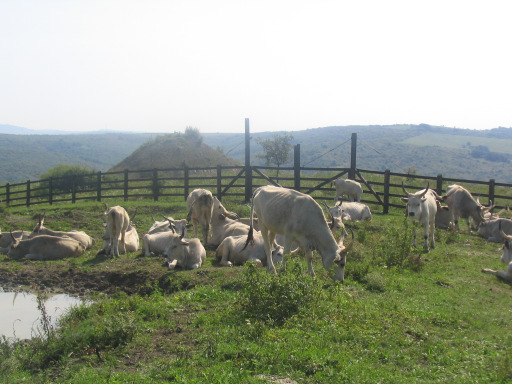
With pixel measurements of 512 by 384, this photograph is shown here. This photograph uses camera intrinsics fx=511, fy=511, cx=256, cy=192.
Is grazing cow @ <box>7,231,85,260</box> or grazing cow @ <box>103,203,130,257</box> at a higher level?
grazing cow @ <box>103,203,130,257</box>

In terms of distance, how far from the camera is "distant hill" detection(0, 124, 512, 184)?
156 ft

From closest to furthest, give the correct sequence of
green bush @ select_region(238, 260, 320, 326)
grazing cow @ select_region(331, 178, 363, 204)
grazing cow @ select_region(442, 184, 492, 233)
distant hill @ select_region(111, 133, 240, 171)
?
green bush @ select_region(238, 260, 320, 326), grazing cow @ select_region(442, 184, 492, 233), grazing cow @ select_region(331, 178, 363, 204), distant hill @ select_region(111, 133, 240, 171)

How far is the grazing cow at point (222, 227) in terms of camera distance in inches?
543

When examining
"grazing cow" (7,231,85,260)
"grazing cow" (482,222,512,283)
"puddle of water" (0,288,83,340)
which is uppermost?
"grazing cow" (482,222,512,283)

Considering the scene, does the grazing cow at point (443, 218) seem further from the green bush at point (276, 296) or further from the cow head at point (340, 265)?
the green bush at point (276, 296)

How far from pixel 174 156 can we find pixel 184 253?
35209 millimetres

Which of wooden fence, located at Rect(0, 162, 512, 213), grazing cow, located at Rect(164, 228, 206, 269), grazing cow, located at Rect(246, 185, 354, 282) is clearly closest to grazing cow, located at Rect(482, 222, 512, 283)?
grazing cow, located at Rect(246, 185, 354, 282)

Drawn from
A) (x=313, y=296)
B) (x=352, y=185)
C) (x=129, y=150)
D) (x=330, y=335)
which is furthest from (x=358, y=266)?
(x=129, y=150)

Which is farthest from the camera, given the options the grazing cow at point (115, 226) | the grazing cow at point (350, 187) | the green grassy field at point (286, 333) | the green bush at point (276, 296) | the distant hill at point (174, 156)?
the distant hill at point (174, 156)

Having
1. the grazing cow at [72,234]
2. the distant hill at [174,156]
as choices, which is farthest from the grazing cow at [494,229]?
the distant hill at [174,156]

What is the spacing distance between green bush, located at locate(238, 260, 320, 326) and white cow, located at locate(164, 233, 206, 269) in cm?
400

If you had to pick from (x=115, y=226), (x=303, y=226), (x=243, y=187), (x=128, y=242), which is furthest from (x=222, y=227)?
(x=243, y=187)

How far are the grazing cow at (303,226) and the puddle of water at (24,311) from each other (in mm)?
4079

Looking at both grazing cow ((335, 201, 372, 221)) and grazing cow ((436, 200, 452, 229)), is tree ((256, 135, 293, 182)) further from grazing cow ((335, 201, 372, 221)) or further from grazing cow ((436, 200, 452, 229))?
grazing cow ((436, 200, 452, 229))
